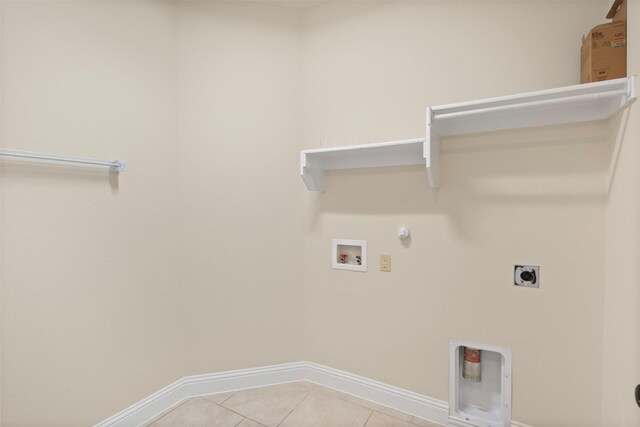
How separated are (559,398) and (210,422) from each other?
6.00 feet

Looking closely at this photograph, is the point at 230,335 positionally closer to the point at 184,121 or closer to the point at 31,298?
the point at 31,298

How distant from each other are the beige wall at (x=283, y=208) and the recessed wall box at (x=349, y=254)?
59mm

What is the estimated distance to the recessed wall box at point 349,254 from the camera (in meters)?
1.96

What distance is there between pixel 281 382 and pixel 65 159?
1.84 metres

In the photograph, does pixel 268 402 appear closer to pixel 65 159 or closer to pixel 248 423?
pixel 248 423

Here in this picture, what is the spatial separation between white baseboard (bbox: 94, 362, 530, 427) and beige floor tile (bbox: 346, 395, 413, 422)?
22mm

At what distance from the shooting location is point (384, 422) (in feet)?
5.71

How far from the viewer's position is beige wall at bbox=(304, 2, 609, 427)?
1423mm

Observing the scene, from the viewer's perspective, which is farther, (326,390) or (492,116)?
(326,390)

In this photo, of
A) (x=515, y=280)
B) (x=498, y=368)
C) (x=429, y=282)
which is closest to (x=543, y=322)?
(x=515, y=280)

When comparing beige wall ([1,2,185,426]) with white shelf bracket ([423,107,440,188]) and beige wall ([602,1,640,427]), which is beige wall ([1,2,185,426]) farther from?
beige wall ([602,1,640,427])

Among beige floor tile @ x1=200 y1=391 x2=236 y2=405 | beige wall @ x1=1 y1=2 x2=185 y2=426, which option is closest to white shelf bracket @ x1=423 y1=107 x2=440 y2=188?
beige wall @ x1=1 y1=2 x2=185 y2=426

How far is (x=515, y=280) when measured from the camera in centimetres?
154

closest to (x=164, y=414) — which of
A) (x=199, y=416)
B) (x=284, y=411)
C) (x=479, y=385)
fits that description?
(x=199, y=416)
